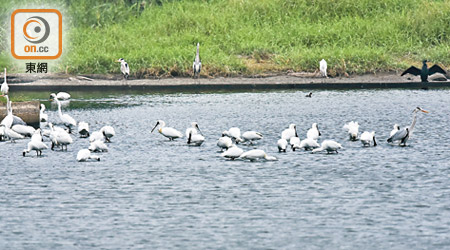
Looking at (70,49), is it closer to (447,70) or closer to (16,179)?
(447,70)

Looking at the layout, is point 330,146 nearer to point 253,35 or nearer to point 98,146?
point 98,146

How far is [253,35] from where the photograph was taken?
37969mm

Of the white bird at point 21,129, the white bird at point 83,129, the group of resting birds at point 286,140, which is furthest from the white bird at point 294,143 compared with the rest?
the white bird at point 21,129

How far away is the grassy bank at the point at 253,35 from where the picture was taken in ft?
113

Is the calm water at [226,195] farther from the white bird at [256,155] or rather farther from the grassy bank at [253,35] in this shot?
the grassy bank at [253,35]

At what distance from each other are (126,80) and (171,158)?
17505 millimetres

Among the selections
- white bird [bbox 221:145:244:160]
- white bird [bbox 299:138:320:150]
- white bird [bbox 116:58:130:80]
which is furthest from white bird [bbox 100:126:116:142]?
white bird [bbox 116:58:130:80]

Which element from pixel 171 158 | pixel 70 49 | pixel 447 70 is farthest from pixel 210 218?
pixel 70 49

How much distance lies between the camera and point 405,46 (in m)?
36.2

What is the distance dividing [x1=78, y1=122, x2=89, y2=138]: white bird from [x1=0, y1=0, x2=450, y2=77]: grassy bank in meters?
14.5

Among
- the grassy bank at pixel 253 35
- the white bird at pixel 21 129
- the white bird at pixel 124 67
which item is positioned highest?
the grassy bank at pixel 253 35

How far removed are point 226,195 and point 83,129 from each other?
778 cm

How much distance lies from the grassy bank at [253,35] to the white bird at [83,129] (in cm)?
1451

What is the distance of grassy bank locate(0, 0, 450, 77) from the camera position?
3447 cm
